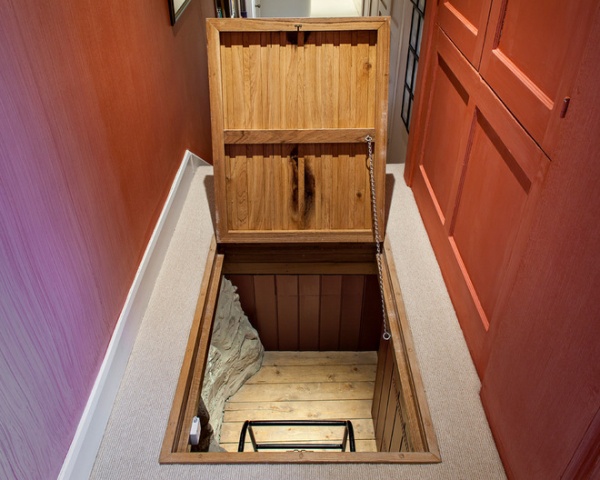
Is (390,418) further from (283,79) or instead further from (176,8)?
(176,8)

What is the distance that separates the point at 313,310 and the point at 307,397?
53cm

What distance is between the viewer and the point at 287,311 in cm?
318

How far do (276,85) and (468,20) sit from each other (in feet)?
2.58

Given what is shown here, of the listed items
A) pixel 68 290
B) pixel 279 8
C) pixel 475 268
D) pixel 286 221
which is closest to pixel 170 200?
pixel 286 221

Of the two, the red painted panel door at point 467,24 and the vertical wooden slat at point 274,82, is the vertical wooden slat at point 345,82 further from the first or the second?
the red painted panel door at point 467,24

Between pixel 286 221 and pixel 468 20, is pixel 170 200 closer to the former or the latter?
pixel 286 221

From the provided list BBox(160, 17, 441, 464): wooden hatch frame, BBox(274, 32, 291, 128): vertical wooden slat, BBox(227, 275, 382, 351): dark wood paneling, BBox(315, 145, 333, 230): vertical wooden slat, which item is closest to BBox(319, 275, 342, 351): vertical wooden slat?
BBox(227, 275, 382, 351): dark wood paneling

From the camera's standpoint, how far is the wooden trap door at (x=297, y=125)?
7.00ft

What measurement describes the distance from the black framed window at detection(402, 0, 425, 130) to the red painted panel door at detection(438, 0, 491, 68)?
37.4 inches

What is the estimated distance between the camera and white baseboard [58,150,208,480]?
150 cm

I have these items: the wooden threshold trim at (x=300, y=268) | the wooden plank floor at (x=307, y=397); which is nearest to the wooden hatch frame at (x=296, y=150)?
the wooden threshold trim at (x=300, y=268)

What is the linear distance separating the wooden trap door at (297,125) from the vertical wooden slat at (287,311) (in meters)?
0.64

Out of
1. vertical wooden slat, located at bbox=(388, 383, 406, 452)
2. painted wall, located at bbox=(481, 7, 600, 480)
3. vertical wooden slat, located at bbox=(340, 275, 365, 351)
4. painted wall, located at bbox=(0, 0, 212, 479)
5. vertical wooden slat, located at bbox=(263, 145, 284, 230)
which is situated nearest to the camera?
painted wall, located at bbox=(481, 7, 600, 480)

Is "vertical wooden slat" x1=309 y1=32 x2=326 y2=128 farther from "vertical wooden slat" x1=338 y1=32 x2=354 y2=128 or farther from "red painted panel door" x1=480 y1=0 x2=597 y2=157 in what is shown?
"red painted panel door" x1=480 y1=0 x2=597 y2=157
